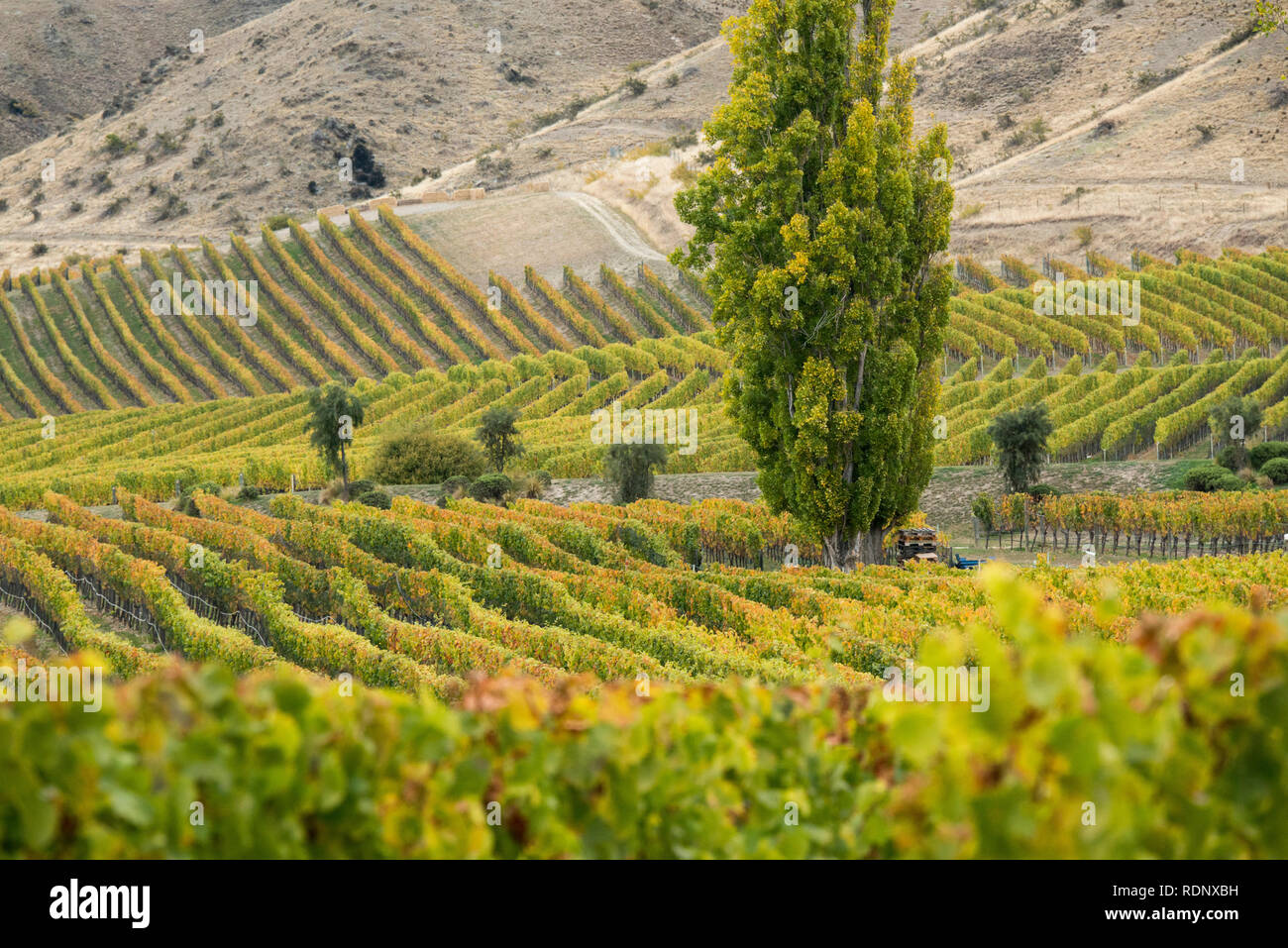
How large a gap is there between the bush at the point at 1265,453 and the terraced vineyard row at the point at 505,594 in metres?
16.1

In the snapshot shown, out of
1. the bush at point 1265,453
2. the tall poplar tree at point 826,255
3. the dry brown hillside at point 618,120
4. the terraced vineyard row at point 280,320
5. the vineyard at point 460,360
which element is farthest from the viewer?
the dry brown hillside at point 618,120

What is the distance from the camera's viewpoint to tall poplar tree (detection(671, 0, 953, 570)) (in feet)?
86.6

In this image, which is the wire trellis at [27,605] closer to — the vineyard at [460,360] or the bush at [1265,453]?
the vineyard at [460,360]

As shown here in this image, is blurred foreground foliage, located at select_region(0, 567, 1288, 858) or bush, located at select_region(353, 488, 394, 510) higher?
bush, located at select_region(353, 488, 394, 510)

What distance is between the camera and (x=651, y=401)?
5725 centimetres

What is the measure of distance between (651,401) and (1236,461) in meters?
27.3

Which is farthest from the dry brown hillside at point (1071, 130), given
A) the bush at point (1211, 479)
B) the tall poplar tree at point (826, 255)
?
the tall poplar tree at point (826, 255)

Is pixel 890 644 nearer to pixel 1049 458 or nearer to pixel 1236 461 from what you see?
pixel 1236 461

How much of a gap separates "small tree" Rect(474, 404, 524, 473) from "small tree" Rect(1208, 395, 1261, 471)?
24.2 m

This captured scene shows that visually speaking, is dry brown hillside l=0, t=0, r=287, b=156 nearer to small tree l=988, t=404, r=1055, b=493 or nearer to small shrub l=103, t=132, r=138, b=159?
small shrub l=103, t=132, r=138, b=159

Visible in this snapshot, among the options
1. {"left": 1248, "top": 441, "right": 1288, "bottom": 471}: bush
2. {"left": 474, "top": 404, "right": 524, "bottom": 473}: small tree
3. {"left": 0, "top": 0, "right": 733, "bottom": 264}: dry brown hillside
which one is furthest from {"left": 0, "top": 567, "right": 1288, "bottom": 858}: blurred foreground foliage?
{"left": 0, "top": 0, "right": 733, "bottom": 264}: dry brown hillside

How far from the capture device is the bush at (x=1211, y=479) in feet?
115
